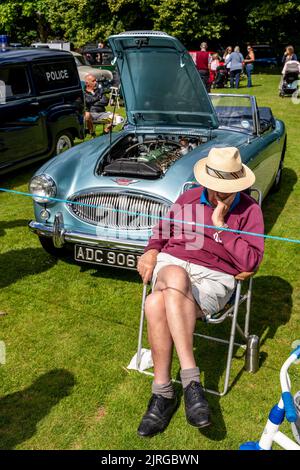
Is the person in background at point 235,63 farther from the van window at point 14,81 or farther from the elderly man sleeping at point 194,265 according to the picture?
the elderly man sleeping at point 194,265

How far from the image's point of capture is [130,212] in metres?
4.32

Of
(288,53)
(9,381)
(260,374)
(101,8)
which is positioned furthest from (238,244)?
(101,8)

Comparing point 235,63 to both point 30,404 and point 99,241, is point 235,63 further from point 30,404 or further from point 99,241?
point 30,404

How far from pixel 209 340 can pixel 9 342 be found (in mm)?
1519

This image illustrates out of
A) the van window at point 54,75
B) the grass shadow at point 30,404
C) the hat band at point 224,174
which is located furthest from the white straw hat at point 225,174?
the van window at point 54,75

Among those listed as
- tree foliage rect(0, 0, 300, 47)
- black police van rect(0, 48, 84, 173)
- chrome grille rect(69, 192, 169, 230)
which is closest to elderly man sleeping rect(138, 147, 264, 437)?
chrome grille rect(69, 192, 169, 230)

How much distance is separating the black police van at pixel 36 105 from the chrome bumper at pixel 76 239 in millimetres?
3155

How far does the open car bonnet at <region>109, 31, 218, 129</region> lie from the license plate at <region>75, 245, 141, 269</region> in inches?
87.7

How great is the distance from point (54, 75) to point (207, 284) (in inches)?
252

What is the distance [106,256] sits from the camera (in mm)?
4262

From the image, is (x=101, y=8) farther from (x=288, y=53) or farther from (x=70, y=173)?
(x=70, y=173)

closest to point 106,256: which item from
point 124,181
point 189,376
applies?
point 124,181

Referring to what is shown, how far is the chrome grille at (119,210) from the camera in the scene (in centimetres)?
430

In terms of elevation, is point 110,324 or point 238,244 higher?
point 238,244
